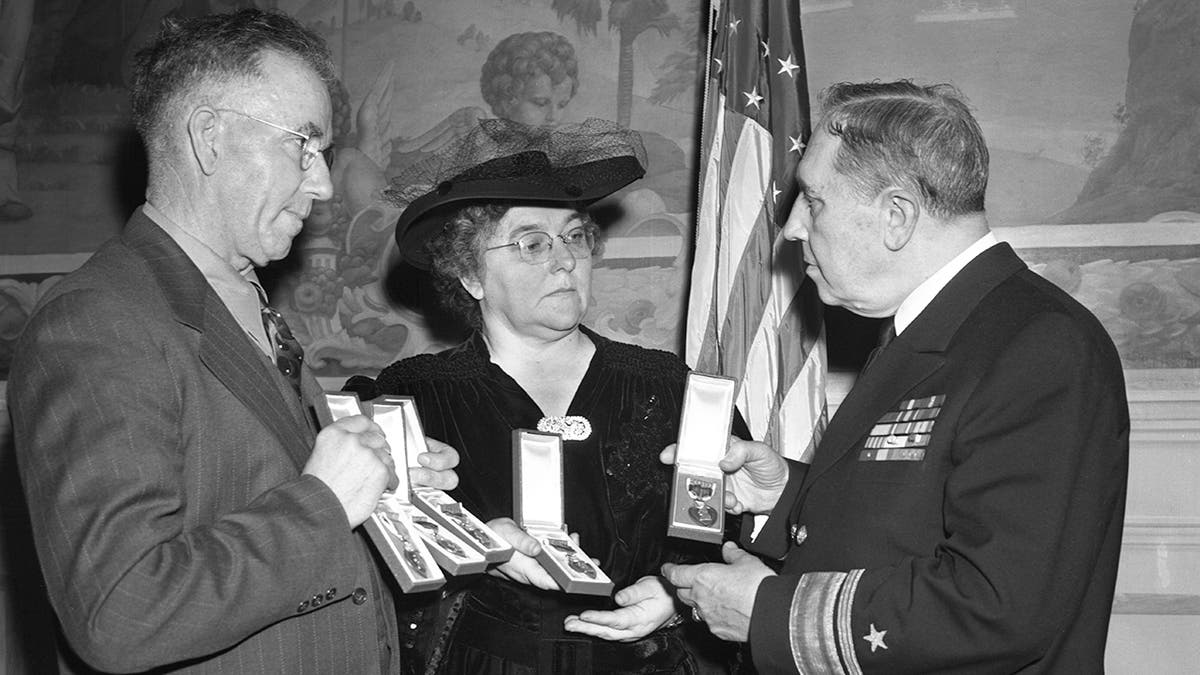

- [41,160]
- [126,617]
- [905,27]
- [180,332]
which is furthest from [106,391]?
[41,160]

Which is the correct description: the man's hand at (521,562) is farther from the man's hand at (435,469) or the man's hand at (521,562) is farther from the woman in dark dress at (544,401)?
the man's hand at (435,469)

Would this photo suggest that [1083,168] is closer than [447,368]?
No

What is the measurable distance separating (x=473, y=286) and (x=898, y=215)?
142 centimetres

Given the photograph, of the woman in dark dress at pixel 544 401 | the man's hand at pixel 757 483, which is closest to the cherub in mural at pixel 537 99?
the woman in dark dress at pixel 544 401

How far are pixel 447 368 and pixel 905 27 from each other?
226 centimetres

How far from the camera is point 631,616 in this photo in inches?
108

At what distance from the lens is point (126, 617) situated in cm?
173

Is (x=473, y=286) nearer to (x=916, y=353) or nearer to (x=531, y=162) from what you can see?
(x=531, y=162)

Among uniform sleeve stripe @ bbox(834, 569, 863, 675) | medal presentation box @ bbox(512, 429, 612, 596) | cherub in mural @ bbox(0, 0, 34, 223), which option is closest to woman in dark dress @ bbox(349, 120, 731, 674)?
medal presentation box @ bbox(512, 429, 612, 596)

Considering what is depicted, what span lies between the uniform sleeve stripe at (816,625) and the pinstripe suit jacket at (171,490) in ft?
2.71

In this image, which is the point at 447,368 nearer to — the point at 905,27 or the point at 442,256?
the point at 442,256

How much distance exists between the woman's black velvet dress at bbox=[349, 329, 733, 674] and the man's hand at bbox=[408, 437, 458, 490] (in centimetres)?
24

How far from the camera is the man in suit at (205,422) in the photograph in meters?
1.77

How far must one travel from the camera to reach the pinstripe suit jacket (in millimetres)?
1754
